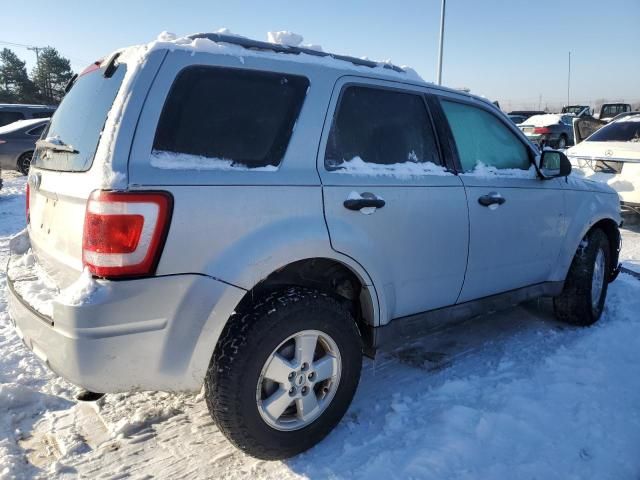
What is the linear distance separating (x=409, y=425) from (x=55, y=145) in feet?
7.59

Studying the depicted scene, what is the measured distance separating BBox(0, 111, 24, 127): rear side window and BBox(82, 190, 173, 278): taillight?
15895 mm

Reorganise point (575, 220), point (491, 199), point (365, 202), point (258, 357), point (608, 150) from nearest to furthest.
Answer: point (258, 357) → point (365, 202) → point (491, 199) → point (575, 220) → point (608, 150)

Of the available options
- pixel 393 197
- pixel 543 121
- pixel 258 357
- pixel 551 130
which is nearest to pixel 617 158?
pixel 393 197

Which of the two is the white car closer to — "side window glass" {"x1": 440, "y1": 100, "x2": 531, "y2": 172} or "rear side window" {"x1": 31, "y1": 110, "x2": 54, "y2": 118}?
"side window glass" {"x1": 440, "y1": 100, "x2": 531, "y2": 172}

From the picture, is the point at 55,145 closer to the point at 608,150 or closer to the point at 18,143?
the point at 608,150

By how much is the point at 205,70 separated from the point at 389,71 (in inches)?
48.7

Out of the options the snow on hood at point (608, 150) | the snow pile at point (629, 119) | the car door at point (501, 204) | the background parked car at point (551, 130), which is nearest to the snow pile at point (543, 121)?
the background parked car at point (551, 130)

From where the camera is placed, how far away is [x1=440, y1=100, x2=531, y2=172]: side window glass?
326cm

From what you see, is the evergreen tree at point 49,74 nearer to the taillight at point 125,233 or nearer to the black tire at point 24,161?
the black tire at point 24,161

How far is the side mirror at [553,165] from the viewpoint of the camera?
11.9 ft

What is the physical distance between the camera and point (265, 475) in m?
2.35

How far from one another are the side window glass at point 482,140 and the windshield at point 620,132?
5.63 m

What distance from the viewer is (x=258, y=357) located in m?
2.20

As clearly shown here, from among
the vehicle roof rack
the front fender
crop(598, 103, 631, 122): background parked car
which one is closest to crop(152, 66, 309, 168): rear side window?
the vehicle roof rack
